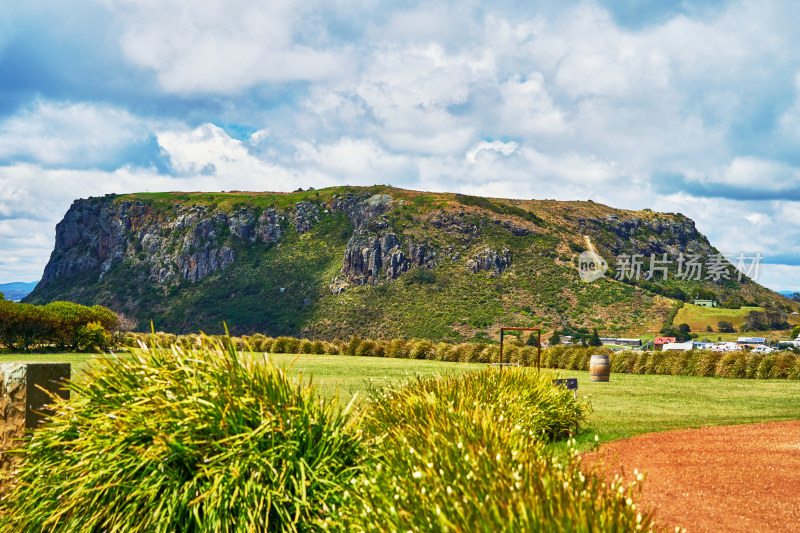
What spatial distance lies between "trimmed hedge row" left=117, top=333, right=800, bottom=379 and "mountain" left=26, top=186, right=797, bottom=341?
24.3 meters

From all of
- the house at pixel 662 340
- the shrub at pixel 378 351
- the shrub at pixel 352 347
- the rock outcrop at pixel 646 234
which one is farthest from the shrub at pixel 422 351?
the rock outcrop at pixel 646 234

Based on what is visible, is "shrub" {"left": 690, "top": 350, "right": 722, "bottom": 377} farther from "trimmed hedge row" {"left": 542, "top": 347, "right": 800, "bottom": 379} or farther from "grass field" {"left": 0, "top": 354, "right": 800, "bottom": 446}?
"grass field" {"left": 0, "top": 354, "right": 800, "bottom": 446}

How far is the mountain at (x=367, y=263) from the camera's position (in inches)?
2817

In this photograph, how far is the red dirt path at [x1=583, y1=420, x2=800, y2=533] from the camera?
20.4ft

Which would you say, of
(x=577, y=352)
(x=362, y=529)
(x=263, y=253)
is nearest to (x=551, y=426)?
(x=362, y=529)

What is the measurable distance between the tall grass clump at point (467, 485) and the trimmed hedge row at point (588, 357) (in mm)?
14268

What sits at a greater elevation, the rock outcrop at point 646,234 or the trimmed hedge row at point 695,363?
the rock outcrop at point 646,234

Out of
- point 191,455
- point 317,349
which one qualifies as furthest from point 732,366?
point 191,455

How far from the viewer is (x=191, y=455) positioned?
196 inches

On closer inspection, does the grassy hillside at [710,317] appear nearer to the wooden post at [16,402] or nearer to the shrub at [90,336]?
the shrub at [90,336]

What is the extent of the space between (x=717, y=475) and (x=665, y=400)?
34.6 ft

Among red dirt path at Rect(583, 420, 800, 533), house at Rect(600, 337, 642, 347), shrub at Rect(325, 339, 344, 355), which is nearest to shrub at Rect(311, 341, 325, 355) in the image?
shrub at Rect(325, 339, 344, 355)

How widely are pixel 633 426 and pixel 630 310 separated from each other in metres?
62.1

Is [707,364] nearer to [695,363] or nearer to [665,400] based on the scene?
[695,363]
